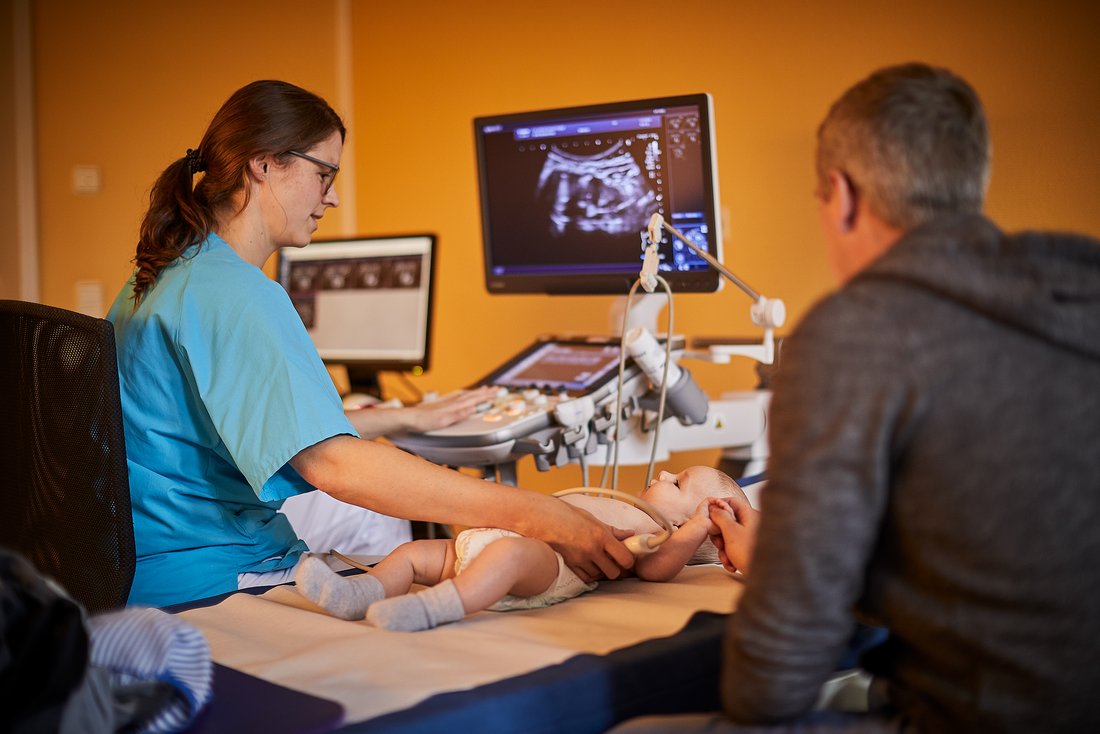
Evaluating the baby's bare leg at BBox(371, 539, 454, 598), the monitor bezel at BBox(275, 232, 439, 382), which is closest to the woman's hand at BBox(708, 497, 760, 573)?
the baby's bare leg at BBox(371, 539, 454, 598)

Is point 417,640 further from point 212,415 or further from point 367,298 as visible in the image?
point 367,298

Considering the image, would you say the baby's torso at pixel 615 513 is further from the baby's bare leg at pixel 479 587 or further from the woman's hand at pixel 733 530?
the baby's bare leg at pixel 479 587

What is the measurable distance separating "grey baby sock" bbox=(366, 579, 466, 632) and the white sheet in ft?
0.05

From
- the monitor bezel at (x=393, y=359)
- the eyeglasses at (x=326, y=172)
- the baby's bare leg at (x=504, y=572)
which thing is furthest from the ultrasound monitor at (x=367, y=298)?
the baby's bare leg at (x=504, y=572)

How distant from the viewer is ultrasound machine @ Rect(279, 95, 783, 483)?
2.14m

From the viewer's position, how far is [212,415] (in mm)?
1499

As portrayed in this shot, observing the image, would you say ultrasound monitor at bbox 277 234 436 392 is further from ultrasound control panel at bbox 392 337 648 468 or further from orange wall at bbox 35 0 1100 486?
ultrasound control panel at bbox 392 337 648 468

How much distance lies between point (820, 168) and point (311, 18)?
388 cm

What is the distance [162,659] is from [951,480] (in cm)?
74

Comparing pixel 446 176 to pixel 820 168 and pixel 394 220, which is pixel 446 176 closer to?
pixel 394 220

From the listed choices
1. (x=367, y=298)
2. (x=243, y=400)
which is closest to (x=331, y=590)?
(x=243, y=400)

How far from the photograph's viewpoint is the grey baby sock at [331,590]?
1.35 m

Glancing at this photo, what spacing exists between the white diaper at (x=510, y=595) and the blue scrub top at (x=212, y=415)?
227 millimetres

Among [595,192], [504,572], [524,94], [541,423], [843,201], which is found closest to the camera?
[843,201]
